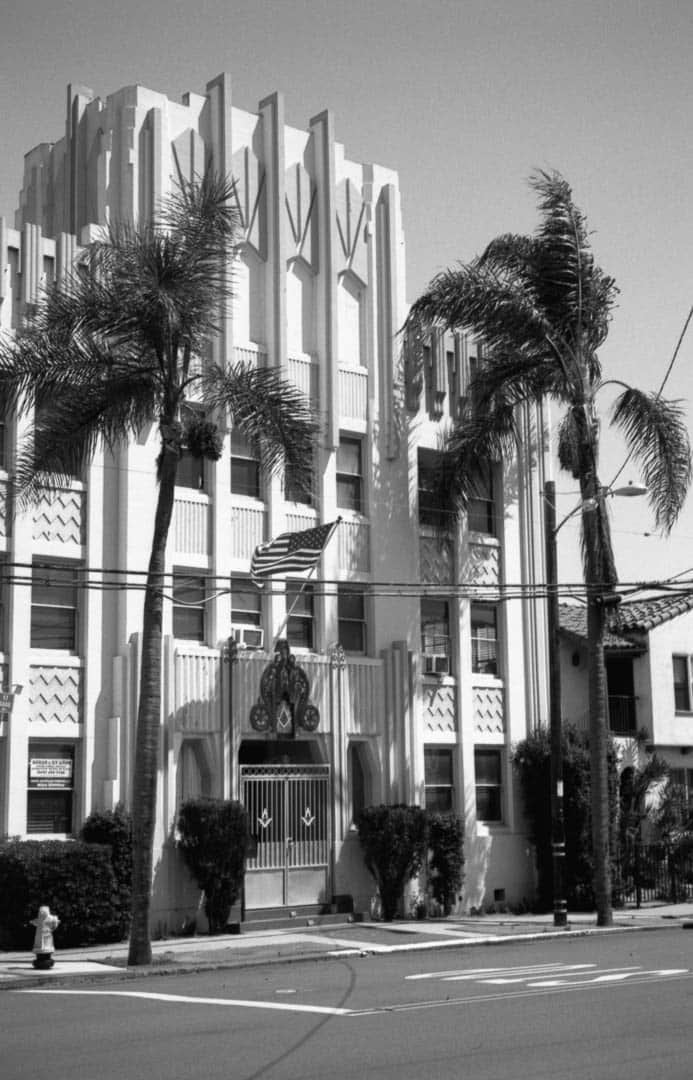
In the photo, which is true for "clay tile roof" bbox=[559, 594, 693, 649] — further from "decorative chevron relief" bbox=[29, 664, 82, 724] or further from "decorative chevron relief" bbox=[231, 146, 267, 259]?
"decorative chevron relief" bbox=[29, 664, 82, 724]

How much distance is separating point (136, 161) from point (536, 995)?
60.3 feet

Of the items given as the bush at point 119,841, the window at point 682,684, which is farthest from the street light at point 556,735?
the window at point 682,684

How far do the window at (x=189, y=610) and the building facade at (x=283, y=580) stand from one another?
0.06m

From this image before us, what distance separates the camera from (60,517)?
2592cm

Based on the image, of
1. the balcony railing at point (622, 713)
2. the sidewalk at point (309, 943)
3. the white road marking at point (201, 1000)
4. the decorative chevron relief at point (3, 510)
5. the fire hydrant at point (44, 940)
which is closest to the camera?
the white road marking at point (201, 1000)

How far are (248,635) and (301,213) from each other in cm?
924

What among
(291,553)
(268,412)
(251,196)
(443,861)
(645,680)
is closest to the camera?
(268,412)

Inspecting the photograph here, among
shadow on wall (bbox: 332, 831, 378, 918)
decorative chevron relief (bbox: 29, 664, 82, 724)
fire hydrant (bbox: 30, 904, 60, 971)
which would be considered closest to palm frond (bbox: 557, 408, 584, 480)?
shadow on wall (bbox: 332, 831, 378, 918)

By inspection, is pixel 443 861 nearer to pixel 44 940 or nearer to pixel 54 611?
pixel 54 611

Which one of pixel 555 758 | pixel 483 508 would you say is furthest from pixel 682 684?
pixel 555 758

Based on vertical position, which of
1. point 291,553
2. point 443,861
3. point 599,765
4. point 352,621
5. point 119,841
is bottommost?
point 443,861

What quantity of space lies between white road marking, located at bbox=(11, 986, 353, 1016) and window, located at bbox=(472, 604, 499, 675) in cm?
1532

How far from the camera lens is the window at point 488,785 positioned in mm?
32000

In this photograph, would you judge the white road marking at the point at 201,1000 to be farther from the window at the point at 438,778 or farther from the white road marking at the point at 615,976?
the window at the point at 438,778
